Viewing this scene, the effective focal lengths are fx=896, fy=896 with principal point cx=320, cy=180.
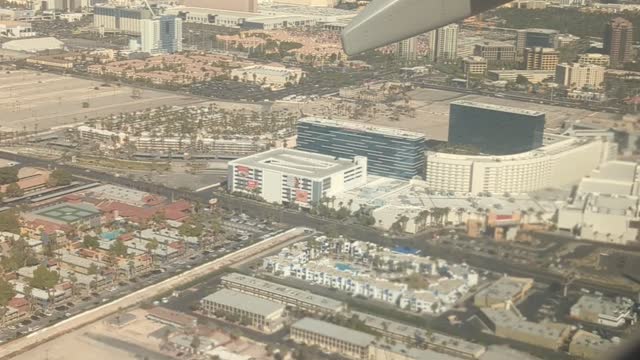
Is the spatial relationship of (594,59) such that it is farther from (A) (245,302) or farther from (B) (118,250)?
(A) (245,302)

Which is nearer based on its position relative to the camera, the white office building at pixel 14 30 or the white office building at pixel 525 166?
the white office building at pixel 525 166

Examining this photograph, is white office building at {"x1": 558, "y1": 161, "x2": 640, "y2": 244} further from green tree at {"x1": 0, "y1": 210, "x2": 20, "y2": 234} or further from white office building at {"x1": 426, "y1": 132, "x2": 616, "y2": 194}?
green tree at {"x1": 0, "y1": 210, "x2": 20, "y2": 234}

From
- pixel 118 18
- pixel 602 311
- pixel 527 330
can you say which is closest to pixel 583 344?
pixel 527 330

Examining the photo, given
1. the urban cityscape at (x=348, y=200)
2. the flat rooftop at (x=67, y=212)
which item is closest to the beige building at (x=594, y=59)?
the urban cityscape at (x=348, y=200)

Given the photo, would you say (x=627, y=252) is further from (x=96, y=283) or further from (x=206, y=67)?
(x=206, y=67)

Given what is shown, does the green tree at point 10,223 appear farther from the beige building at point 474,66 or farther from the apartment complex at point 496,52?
the apartment complex at point 496,52

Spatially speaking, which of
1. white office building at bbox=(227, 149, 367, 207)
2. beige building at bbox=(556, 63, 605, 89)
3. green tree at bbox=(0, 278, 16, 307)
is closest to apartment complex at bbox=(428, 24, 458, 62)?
beige building at bbox=(556, 63, 605, 89)
